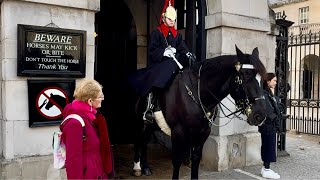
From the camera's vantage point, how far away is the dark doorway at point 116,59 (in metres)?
9.01

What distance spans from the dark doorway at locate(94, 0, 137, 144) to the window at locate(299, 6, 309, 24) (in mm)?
25221

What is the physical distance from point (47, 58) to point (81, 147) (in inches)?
95.8

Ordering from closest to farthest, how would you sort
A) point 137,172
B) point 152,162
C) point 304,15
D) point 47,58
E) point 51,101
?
point 47,58 < point 51,101 < point 137,172 < point 152,162 < point 304,15

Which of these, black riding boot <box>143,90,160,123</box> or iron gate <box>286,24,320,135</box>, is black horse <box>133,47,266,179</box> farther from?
iron gate <box>286,24,320,135</box>

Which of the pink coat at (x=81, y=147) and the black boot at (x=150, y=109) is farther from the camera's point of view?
the black boot at (x=150, y=109)

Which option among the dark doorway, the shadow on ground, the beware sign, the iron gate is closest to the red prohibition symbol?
the beware sign

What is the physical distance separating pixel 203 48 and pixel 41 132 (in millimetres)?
3515

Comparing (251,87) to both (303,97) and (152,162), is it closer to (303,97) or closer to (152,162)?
(152,162)

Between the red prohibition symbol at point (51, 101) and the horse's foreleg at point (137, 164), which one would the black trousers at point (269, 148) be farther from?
the red prohibition symbol at point (51, 101)

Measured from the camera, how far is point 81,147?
2.83 metres

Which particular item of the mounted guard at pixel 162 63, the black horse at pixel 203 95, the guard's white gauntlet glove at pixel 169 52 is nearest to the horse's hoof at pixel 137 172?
the mounted guard at pixel 162 63

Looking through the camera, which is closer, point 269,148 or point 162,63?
point 162,63

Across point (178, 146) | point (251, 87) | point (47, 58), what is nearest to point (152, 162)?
point (178, 146)

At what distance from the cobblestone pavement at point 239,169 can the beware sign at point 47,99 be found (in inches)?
73.0
